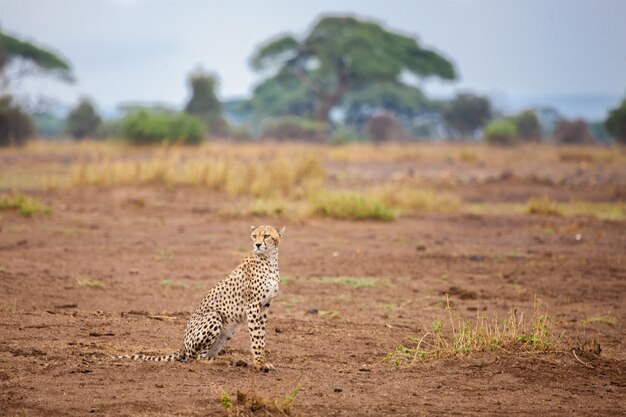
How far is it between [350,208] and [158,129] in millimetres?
16664

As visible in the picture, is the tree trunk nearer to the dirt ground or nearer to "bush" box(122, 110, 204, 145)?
"bush" box(122, 110, 204, 145)

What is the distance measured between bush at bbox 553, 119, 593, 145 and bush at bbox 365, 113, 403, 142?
7951 mm

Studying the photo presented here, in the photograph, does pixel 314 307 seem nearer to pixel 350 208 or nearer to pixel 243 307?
pixel 243 307

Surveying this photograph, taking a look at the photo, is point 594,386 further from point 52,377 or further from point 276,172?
point 276,172

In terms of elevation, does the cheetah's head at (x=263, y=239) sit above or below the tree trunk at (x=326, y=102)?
below

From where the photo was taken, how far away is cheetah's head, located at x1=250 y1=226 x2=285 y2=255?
22.2 feet

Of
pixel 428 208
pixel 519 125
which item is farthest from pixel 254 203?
pixel 519 125

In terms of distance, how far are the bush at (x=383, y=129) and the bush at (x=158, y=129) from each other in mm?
15610

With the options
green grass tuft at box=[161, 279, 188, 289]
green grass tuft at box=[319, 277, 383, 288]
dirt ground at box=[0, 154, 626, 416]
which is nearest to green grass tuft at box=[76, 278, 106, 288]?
dirt ground at box=[0, 154, 626, 416]

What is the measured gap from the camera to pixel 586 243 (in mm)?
14773

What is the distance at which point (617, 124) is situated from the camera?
1540 inches

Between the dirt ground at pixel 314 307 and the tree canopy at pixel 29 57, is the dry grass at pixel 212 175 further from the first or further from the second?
the tree canopy at pixel 29 57

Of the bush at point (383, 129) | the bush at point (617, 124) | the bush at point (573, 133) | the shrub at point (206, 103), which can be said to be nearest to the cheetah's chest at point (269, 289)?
the bush at point (617, 124)

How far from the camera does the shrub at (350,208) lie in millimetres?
16859
